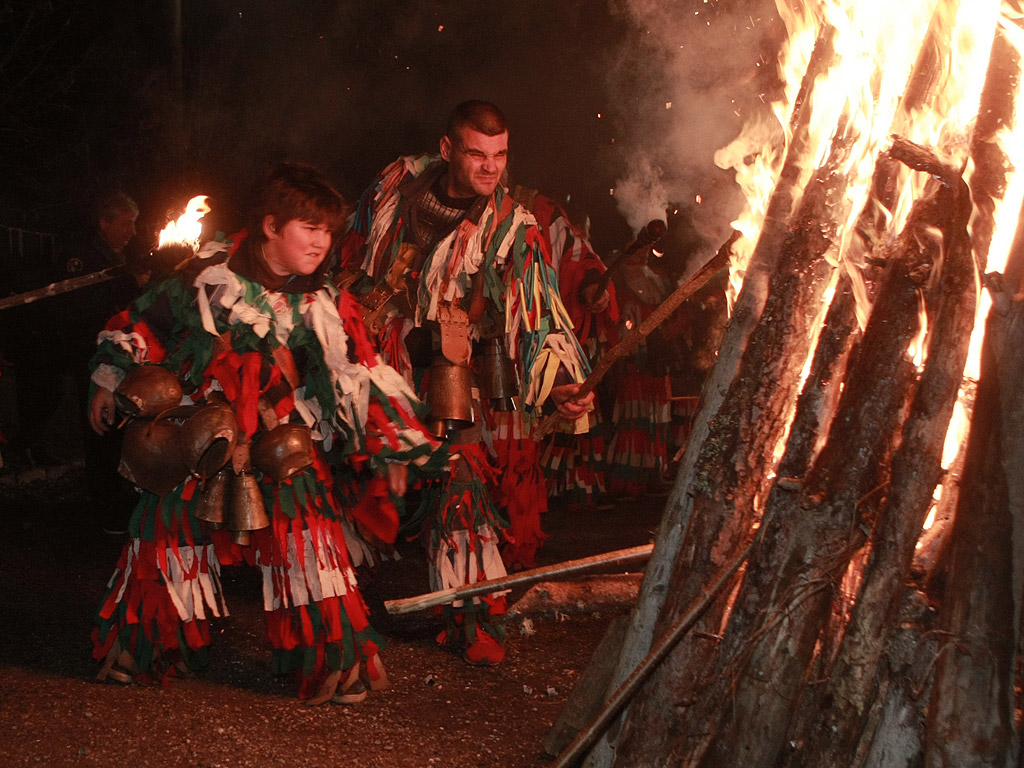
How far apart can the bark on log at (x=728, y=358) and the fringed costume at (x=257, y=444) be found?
4.27 feet

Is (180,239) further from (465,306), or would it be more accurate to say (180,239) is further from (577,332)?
(577,332)

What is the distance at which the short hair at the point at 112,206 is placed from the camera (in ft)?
19.5

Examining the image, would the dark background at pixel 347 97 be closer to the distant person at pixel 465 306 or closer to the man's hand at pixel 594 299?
the man's hand at pixel 594 299

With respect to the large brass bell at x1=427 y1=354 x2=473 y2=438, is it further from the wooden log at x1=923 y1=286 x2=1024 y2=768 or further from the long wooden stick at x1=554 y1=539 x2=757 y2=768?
the wooden log at x1=923 y1=286 x2=1024 y2=768

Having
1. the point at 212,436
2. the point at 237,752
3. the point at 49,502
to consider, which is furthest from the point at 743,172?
the point at 49,502

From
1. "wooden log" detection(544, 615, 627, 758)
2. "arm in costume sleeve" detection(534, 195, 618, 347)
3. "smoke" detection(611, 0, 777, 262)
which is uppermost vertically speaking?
"smoke" detection(611, 0, 777, 262)

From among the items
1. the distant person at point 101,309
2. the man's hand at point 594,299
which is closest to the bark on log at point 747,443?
the man's hand at point 594,299

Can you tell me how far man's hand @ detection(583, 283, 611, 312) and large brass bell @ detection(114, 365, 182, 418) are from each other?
3.23 meters

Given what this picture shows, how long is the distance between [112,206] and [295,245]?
323cm

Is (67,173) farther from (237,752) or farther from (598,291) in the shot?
(237,752)

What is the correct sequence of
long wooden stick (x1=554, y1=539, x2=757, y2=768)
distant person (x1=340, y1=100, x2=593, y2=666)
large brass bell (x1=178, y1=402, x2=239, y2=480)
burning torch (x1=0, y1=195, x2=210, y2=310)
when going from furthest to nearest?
distant person (x1=340, y1=100, x2=593, y2=666), burning torch (x1=0, y1=195, x2=210, y2=310), large brass bell (x1=178, y1=402, x2=239, y2=480), long wooden stick (x1=554, y1=539, x2=757, y2=768)

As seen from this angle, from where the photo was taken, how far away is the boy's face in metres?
3.31

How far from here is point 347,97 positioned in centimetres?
1030

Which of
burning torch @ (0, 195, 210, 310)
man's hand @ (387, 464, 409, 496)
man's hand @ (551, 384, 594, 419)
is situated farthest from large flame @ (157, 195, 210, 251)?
man's hand @ (551, 384, 594, 419)
